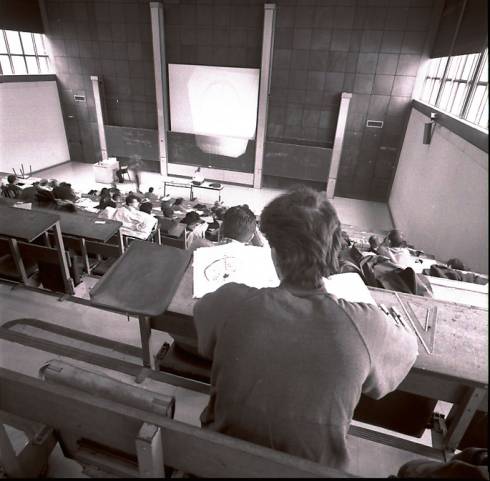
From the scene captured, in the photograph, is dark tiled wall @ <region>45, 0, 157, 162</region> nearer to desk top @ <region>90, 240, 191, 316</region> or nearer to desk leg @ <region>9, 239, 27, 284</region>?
desk leg @ <region>9, 239, 27, 284</region>

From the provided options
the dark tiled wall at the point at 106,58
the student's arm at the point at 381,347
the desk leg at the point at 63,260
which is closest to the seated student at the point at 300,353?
the student's arm at the point at 381,347

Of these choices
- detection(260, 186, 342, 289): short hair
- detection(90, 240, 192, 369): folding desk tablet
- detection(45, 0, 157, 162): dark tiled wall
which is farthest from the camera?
detection(45, 0, 157, 162): dark tiled wall

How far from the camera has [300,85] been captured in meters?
9.45

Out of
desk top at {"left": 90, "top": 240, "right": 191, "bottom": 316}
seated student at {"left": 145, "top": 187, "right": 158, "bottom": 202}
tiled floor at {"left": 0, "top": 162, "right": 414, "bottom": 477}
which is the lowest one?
seated student at {"left": 145, "top": 187, "right": 158, "bottom": 202}

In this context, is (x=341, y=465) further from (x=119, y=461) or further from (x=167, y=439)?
(x=119, y=461)

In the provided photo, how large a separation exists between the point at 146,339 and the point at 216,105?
9532 mm

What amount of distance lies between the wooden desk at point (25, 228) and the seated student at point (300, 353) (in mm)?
2045

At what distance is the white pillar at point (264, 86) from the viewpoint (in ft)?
28.7

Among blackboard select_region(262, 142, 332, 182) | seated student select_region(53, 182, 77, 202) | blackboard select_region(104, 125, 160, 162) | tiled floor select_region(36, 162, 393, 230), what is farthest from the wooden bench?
blackboard select_region(104, 125, 160, 162)

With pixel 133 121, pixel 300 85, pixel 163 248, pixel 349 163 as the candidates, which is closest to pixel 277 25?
pixel 300 85

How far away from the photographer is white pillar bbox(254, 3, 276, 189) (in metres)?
8.74

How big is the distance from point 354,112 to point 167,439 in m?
10.2

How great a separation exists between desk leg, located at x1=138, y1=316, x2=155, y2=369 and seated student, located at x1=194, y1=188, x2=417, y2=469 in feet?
2.83

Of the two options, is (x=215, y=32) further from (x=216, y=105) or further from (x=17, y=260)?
(x=17, y=260)
